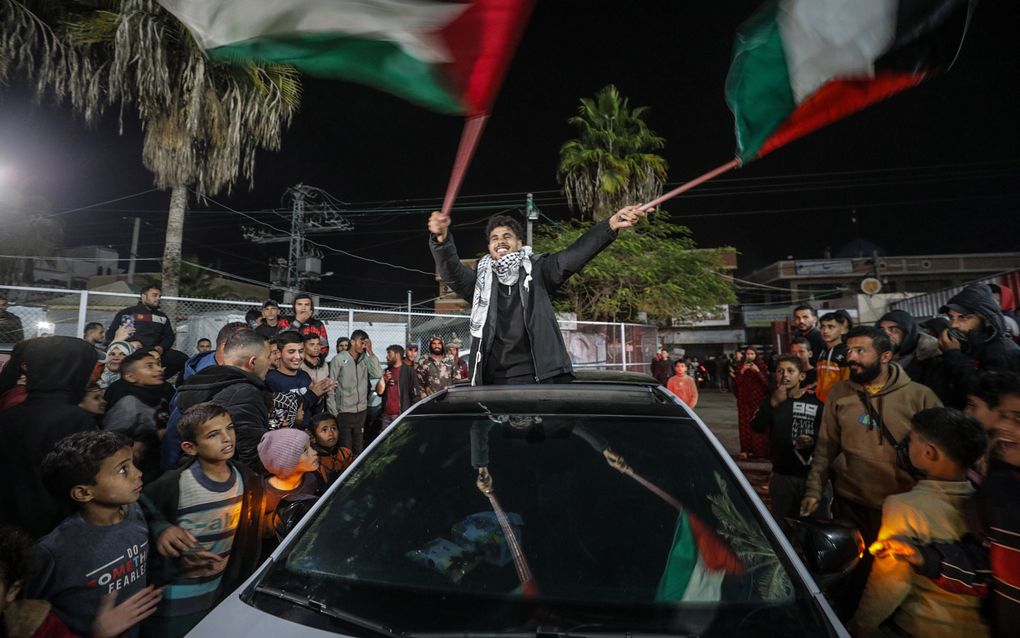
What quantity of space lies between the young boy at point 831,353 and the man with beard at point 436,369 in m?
5.63

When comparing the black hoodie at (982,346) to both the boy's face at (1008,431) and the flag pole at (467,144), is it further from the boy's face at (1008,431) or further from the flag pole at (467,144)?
the flag pole at (467,144)

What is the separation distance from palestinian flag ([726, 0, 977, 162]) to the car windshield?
1.83 m

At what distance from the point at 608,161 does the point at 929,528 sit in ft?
60.7

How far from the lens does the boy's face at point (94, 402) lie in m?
3.39

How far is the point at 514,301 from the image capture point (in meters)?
3.31

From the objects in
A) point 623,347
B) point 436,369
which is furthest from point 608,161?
point 436,369

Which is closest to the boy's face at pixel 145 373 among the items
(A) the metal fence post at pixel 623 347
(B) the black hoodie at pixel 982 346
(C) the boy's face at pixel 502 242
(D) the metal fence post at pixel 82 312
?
(C) the boy's face at pixel 502 242

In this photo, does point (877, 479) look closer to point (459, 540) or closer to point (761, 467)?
point (459, 540)

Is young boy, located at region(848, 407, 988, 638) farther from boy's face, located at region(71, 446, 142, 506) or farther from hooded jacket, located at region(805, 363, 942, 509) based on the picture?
boy's face, located at region(71, 446, 142, 506)

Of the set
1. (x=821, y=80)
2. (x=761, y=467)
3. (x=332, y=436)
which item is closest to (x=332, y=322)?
(x=332, y=436)

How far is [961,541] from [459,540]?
1.93 metres

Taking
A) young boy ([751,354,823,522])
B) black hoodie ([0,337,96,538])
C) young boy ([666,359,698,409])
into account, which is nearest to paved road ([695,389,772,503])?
young boy ([751,354,823,522])

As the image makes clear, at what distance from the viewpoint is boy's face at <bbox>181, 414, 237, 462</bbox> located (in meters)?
2.38

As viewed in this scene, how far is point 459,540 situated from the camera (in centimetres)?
177
